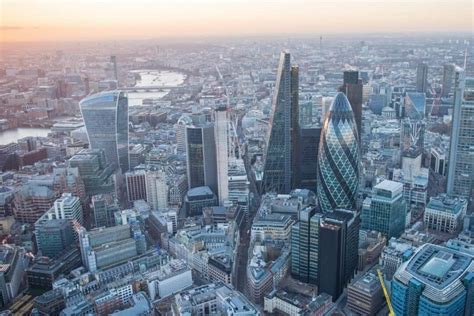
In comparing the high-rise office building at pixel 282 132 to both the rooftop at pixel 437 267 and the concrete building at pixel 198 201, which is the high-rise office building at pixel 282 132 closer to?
the concrete building at pixel 198 201

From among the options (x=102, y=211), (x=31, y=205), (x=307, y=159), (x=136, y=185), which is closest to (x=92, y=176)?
(x=136, y=185)

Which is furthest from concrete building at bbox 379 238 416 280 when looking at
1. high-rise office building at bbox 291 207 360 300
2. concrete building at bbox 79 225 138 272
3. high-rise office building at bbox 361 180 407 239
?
concrete building at bbox 79 225 138 272

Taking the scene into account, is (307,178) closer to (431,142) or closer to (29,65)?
(431,142)

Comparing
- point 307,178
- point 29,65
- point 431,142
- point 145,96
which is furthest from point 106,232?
point 145,96

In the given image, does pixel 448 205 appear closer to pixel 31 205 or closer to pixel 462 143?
pixel 462 143

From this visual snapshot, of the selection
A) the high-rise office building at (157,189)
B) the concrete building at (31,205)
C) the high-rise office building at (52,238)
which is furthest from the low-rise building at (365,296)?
the concrete building at (31,205)

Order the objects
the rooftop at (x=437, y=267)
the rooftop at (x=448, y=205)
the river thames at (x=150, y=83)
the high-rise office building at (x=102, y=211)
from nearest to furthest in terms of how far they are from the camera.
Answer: the rooftop at (x=437, y=267) < the rooftop at (x=448, y=205) < the high-rise office building at (x=102, y=211) < the river thames at (x=150, y=83)
